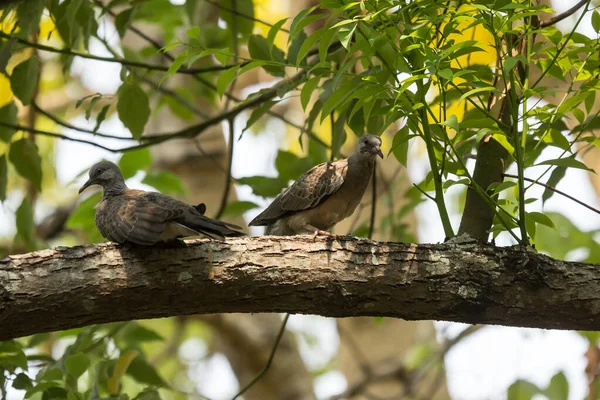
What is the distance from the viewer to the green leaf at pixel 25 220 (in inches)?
199

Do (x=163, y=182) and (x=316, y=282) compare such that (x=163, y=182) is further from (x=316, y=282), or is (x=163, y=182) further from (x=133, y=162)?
(x=316, y=282)

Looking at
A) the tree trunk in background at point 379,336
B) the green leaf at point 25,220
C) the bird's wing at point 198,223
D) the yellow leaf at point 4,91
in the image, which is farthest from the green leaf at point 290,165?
the yellow leaf at point 4,91

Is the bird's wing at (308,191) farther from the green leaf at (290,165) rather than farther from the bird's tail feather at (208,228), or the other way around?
the bird's tail feather at (208,228)

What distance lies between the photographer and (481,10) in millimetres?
3197

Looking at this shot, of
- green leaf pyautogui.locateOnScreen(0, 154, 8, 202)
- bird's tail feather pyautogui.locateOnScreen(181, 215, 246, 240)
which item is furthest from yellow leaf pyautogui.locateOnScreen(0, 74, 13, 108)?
bird's tail feather pyautogui.locateOnScreen(181, 215, 246, 240)

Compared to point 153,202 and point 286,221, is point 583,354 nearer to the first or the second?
point 286,221

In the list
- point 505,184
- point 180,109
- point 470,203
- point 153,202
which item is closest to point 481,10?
point 505,184

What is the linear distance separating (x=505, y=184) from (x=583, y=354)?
3.31m

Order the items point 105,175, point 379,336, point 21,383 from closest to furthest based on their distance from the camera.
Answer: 1. point 21,383
2. point 105,175
3. point 379,336

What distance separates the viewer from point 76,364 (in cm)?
412

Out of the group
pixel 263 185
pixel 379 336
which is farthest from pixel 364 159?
pixel 379 336

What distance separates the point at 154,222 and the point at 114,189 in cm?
111

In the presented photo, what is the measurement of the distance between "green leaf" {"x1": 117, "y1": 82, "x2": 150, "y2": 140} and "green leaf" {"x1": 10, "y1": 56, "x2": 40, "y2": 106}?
509 mm

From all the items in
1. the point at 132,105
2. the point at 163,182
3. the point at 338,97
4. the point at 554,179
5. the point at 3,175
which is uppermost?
the point at 163,182
